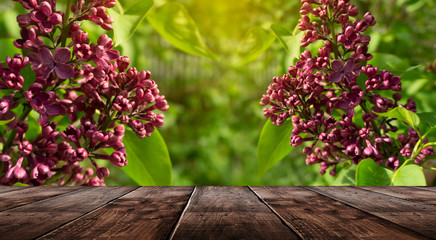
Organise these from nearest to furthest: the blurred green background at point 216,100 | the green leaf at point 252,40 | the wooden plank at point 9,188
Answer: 1. the wooden plank at point 9,188
2. the green leaf at point 252,40
3. the blurred green background at point 216,100

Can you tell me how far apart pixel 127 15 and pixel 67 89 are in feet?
0.49

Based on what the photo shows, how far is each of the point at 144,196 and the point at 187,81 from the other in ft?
7.10

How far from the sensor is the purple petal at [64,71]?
629 millimetres

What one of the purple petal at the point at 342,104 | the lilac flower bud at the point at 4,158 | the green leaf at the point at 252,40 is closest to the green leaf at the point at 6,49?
the lilac flower bud at the point at 4,158

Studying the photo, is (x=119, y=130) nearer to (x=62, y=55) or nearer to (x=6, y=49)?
(x=62, y=55)

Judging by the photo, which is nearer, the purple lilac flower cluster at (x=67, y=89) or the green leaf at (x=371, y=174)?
the purple lilac flower cluster at (x=67, y=89)

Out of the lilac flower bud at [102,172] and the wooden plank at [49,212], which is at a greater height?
the lilac flower bud at [102,172]

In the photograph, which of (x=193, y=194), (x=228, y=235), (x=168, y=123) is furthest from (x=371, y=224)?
(x=168, y=123)

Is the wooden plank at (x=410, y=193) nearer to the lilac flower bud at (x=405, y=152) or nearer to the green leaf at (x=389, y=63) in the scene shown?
the lilac flower bud at (x=405, y=152)

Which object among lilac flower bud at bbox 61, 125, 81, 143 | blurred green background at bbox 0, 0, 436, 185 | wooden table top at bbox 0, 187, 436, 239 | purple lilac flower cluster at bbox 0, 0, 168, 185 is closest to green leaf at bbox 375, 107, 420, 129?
wooden table top at bbox 0, 187, 436, 239

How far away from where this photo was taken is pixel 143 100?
682 millimetres

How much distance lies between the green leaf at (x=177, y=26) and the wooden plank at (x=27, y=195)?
32 cm

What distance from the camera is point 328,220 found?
0.52 meters

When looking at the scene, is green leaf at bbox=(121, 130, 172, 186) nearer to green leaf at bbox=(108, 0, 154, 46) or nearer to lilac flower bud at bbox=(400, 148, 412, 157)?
green leaf at bbox=(108, 0, 154, 46)
